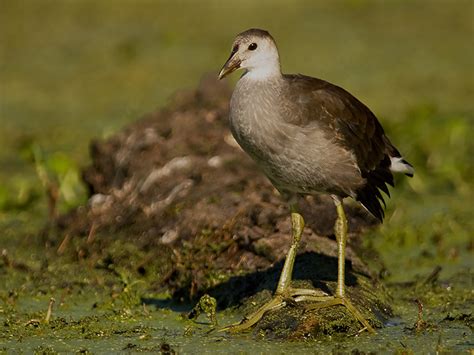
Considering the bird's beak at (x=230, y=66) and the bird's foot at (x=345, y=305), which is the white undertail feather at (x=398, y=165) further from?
the bird's beak at (x=230, y=66)

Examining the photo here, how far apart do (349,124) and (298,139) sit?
39 centimetres

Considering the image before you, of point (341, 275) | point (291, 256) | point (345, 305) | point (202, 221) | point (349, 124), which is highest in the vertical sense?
point (349, 124)

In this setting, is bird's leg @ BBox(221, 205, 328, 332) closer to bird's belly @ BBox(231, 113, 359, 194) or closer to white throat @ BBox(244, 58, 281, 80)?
bird's belly @ BBox(231, 113, 359, 194)

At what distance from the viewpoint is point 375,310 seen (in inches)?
205

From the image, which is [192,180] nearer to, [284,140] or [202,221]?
[202,221]

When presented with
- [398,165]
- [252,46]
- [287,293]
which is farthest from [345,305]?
[252,46]

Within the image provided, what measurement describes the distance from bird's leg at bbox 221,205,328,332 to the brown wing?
0.38m

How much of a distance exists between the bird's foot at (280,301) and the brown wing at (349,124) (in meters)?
0.45

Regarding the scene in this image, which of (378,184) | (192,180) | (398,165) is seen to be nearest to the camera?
(378,184)

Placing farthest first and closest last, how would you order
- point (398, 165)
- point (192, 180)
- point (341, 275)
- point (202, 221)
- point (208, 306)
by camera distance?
point (192, 180)
point (202, 221)
point (398, 165)
point (208, 306)
point (341, 275)

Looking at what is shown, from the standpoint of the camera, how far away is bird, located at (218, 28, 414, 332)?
489 cm

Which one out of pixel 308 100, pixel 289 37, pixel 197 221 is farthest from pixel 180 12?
pixel 308 100

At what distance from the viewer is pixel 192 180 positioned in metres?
6.67

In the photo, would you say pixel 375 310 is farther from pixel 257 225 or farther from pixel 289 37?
pixel 289 37
